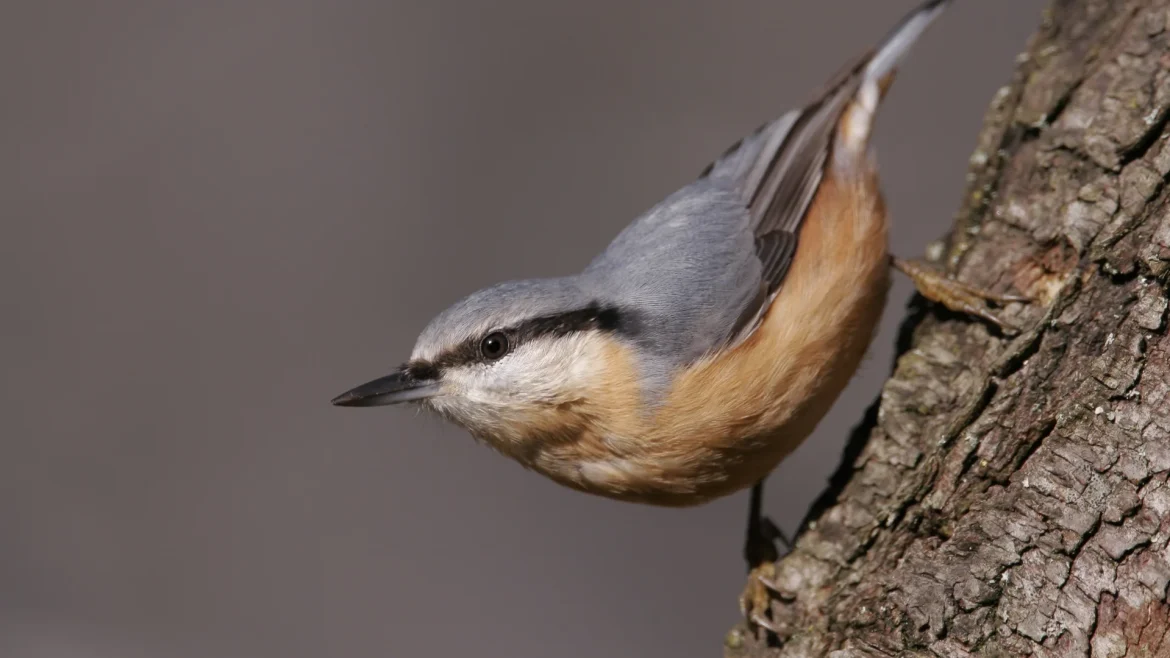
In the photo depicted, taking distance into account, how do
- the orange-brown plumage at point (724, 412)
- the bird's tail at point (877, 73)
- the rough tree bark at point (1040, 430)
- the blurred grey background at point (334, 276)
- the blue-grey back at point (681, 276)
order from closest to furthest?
1. the rough tree bark at point (1040, 430)
2. the orange-brown plumage at point (724, 412)
3. the blue-grey back at point (681, 276)
4. the bird's tail at point (877, 73)
5. the blurred grey background at point (334, 276)

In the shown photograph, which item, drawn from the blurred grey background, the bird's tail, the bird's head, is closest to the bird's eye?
the bird's head

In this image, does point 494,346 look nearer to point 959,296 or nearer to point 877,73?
point 959,296

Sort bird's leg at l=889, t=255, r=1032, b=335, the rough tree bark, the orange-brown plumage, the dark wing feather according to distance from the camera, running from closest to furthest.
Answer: the rough tree bark < bird's leg at l=889, t=255, r=1032, b=335 < the orange-brown plumage < the dark wing feather

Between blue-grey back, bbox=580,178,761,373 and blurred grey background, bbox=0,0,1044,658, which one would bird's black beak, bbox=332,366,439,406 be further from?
blurred grey background, bbox=0,0,1044,658

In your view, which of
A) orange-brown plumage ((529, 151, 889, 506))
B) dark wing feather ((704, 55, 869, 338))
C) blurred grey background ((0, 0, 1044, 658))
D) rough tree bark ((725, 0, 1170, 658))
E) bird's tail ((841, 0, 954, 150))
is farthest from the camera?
blurred grey background ((0, 0, 1044, 658))

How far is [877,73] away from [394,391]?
176cm

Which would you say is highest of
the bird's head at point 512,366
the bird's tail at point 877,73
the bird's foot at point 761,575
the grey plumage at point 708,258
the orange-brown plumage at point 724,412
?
the bird's tail at point 877,73

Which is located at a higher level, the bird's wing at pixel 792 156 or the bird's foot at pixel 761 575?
the bird's wing at pixel 792 156

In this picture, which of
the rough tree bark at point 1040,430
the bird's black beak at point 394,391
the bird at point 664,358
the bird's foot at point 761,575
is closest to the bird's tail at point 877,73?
the bird at point 664,358

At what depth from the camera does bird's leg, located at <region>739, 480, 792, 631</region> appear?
2.43 meters

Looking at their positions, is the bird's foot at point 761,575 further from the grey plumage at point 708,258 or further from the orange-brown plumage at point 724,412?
the grey plumage at point 708,258

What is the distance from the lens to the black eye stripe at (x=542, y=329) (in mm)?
2398

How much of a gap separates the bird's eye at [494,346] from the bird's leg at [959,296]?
1.00 m

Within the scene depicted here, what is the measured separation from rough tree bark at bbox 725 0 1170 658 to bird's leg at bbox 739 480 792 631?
5 centimetres
